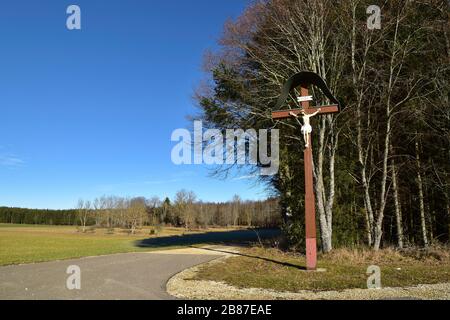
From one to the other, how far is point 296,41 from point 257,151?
7.19m

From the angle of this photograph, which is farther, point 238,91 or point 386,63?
point 238,91

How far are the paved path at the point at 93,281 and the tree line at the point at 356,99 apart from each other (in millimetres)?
8246

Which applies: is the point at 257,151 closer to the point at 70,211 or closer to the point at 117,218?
the point at 117,218

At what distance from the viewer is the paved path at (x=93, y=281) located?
938 cm

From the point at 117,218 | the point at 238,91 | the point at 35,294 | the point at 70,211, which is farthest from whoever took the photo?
the point at 70,211

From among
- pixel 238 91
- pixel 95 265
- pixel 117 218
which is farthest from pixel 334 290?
pixel 117 218

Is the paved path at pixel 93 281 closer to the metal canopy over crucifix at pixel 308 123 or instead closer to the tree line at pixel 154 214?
the metal canopy over crucifix at pixel 308 123

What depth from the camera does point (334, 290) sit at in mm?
9664

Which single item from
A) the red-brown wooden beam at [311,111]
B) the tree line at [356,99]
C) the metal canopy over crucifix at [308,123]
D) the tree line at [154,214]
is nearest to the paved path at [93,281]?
the metal canopy over crucifix at [308,123]

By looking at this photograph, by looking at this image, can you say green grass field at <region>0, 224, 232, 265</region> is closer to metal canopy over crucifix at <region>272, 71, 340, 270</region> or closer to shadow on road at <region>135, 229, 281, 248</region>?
shadow on road at <region>135, 229, 281, 248</region>

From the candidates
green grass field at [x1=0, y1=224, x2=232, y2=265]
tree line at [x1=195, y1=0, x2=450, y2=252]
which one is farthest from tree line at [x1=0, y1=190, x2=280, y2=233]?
tree line at [x1=195, y1=0, x2=450, y2=252]

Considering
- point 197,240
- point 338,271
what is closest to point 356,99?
point 338,271

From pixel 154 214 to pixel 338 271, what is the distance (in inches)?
3742

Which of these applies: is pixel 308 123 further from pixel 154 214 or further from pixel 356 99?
pixel 154 214
